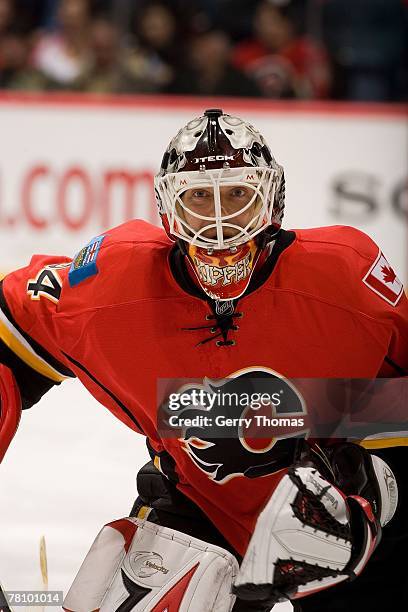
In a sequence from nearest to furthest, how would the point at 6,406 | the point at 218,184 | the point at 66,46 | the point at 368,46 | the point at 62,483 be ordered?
the point at 218,184, the point at 6,406, the point at 62,483, the point at 368,46, the point at 66,46

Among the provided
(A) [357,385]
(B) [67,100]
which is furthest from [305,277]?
(B) [67,100]

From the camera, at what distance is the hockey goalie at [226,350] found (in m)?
2.04

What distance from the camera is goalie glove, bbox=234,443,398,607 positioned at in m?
1.88

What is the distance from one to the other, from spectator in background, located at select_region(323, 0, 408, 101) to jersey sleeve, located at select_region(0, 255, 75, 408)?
3.74 metres

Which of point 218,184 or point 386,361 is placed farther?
point 386,361

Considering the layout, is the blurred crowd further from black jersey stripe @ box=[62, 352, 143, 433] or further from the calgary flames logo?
the calgary flames logo

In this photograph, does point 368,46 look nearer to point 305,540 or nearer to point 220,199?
point 220,199

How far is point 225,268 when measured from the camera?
6.63 ft

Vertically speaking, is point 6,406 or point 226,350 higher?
point 226,350

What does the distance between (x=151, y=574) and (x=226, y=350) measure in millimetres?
441

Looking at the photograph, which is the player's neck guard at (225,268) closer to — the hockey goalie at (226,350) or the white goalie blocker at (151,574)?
the hockey goalie at (226,350)

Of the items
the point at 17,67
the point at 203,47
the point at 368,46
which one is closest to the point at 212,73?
the point at 203,47

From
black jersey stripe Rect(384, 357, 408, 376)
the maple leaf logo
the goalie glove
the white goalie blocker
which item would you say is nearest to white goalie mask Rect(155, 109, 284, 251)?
the maple leaf logo

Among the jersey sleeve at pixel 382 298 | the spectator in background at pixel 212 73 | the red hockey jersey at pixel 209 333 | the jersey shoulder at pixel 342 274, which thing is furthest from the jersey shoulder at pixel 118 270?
the spectator in background at pixel 212 73
